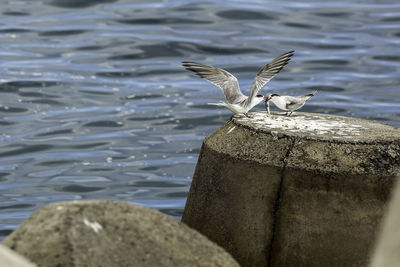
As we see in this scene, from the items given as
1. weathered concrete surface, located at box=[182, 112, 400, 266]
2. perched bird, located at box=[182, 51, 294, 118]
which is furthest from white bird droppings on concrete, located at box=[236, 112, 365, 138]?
perched bird, located at box=[182, 51, 294, 118]

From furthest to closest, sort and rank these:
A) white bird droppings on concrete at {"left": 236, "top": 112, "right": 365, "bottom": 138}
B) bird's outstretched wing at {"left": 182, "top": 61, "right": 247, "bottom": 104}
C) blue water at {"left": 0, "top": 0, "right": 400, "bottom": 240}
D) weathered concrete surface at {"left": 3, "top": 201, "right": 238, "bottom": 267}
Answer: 1. blue water at {"left": 0, "top": 0, "right": 400, "bottom": 240}
2. bird's outstretched wing at {"left": 182, "top": 61, "right": 247, "bottom": 104}
3. white bird droppings on concrete at {"left": 236, "top": 112, "right": 365, "bottom": 138}
4. weathered concrete surface at {"left": 3, "top": 201, "right": 238, "bottom": 267}

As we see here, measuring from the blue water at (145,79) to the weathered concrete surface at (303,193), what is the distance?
4.06 metres

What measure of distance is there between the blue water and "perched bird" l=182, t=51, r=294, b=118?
3238 millimetres

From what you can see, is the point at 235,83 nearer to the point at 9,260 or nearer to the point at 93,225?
the point at 93,225

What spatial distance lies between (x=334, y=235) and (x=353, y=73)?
11517 millimetres

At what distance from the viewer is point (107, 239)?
4934 millimetres

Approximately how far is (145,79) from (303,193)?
10.6 m

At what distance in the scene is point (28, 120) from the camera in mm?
13750

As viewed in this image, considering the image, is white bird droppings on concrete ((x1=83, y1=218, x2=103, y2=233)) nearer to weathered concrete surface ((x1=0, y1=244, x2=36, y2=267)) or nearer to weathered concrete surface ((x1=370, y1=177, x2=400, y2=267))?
weathered concrete surface ((x1=0, y1=244, x2=36, y2=267))

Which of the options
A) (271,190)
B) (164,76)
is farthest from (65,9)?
(271,190)

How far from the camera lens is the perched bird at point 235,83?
673cm

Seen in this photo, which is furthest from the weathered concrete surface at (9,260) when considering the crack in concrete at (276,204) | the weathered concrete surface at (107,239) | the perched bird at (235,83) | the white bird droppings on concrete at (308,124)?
the perched bird at (235,83)

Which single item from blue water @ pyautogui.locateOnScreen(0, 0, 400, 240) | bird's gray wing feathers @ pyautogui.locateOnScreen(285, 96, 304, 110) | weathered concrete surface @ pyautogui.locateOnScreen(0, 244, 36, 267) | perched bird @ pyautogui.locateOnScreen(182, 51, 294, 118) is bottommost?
blue water @ pyautogui.locateOnScreen(0, 0, 400, 240)

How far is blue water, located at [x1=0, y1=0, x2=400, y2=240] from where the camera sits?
1145cm
